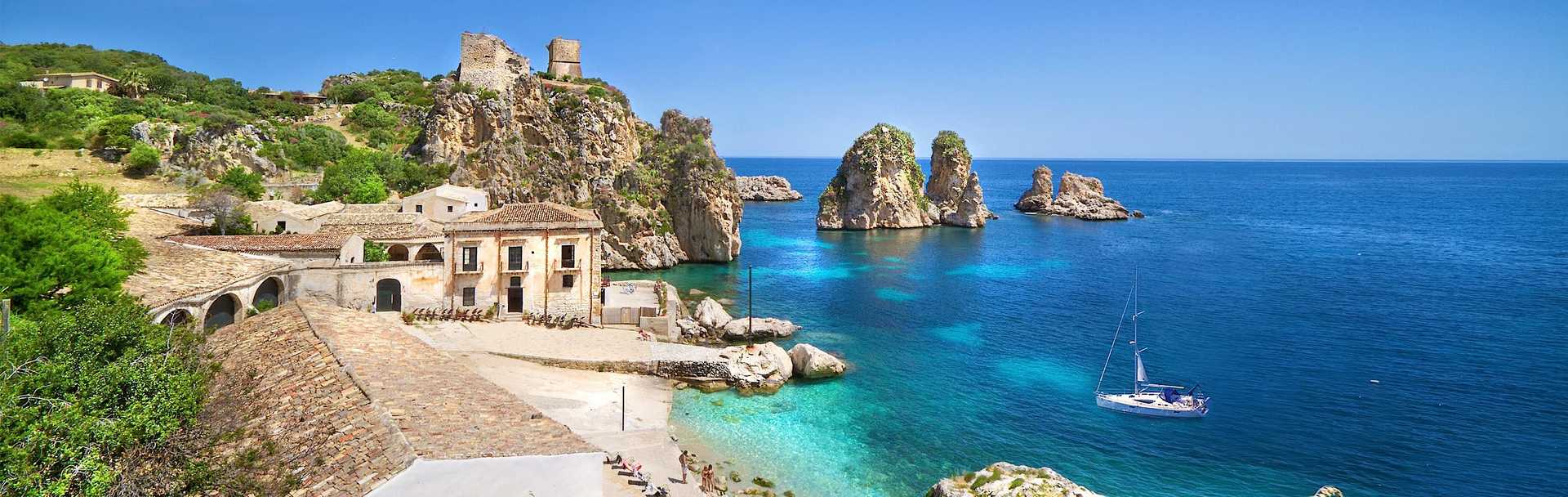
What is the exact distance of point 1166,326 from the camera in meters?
38.2

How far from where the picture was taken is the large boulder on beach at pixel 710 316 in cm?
3584

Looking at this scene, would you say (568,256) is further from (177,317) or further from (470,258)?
(177,317)

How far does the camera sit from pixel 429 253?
35.9m

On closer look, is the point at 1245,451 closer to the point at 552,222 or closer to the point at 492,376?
the point at 492,376

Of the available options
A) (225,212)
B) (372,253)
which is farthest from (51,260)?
(225,212)

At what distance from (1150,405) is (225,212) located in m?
39.3

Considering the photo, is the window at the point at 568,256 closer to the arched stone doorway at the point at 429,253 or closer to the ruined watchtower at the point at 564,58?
the arched stone doorway at the point at 429,253

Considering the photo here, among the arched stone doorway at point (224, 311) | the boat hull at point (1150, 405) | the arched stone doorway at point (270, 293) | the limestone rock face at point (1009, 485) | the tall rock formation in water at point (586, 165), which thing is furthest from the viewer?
the tall rock formation in water at point (586, 165)

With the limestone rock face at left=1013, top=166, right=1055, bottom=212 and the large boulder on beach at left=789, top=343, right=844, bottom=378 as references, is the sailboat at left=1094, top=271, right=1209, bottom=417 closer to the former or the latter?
the large boulder on beach at left=789, top=343, right=844, bottom=378

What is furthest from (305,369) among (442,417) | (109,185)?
(109,185)

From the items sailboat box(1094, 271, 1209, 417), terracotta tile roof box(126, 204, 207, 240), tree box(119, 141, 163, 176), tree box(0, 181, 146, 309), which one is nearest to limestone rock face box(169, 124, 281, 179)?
tree box(119, 141, 163, 176)

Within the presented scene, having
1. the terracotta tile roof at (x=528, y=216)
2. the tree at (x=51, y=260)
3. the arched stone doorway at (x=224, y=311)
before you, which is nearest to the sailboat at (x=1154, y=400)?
the terracotta tile roof at (x=528, y=216)

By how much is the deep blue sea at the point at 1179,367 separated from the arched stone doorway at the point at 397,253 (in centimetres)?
1702

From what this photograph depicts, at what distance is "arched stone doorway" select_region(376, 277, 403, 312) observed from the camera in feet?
97.2
